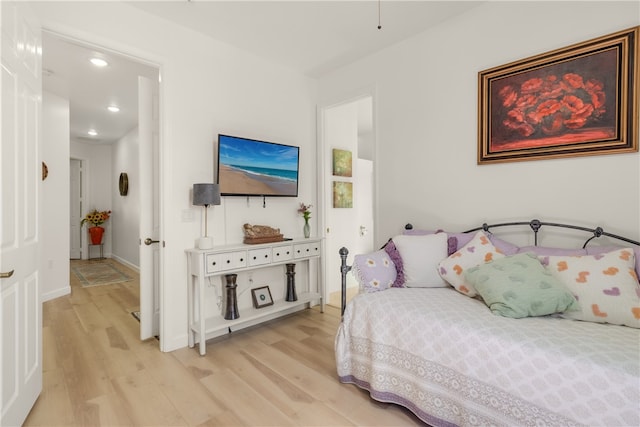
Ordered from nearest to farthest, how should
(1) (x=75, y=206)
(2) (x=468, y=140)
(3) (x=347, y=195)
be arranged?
(2) (x=468, y=140) < (3) (x=347, y=195) < (1) (x=75, y=206)

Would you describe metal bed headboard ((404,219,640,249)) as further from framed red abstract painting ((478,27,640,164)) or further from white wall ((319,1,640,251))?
framed red abstract painting ((478,27,640,164))

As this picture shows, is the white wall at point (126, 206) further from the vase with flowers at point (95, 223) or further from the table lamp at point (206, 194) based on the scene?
the table lamp at point (206, 194)

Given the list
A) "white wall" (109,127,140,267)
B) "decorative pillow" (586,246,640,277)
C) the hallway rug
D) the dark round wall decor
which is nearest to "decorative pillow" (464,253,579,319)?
"decorative pillow" (586,246,640,277)

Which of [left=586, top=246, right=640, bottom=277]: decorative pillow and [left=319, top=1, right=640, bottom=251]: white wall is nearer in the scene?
[left=586, top=246, right=640, bottom=277]: decorative pillow

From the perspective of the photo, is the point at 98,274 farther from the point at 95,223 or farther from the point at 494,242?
the point at 494,242

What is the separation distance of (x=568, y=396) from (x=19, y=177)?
2.72 metres

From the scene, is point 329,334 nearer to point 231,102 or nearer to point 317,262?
point 317,262

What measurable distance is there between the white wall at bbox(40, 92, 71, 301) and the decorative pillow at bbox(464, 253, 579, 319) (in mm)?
4971

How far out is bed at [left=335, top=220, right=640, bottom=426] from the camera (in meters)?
1.26

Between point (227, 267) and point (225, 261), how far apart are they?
0.18 ft

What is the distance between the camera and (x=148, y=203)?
9.37 feet

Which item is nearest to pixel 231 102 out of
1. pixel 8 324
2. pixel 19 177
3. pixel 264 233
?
pixel 264 233

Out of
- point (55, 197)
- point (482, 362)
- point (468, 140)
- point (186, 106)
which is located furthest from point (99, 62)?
point (482, 362)

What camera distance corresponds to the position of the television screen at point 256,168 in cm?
296
